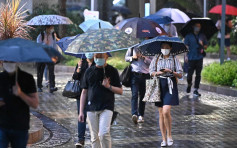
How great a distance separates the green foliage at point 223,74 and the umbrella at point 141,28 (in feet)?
18.6

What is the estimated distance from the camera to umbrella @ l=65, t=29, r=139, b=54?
734cm

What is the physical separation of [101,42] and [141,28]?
11.4 ft

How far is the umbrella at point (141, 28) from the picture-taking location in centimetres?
1074

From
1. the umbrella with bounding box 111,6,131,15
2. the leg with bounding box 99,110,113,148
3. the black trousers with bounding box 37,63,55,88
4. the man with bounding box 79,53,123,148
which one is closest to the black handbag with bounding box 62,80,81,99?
the man with bounding box 79,53,123,148

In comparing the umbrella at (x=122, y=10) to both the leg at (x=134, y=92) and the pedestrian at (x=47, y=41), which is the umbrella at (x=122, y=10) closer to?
the pedestrian at (x=47, y=41)

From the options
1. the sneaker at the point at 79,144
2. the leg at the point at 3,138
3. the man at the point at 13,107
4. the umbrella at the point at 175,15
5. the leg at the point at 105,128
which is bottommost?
A: the sneaker at the point at 79,144

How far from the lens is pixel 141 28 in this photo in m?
10.8

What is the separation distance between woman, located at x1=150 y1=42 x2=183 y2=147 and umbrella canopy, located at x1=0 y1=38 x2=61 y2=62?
3449 mm

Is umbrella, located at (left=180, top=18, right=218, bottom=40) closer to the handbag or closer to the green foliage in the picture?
the green foliage

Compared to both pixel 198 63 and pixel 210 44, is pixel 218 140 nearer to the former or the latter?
pixel 198 63

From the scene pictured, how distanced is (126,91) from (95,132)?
875 cm

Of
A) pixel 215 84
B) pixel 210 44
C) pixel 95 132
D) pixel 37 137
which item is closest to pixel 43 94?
pixel 215 84

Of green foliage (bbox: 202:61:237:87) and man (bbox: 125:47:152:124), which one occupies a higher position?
man (bbox: 125:47:152:124)

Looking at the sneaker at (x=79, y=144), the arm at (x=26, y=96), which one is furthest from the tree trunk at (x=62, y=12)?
the arm at (x=26, y=96)
